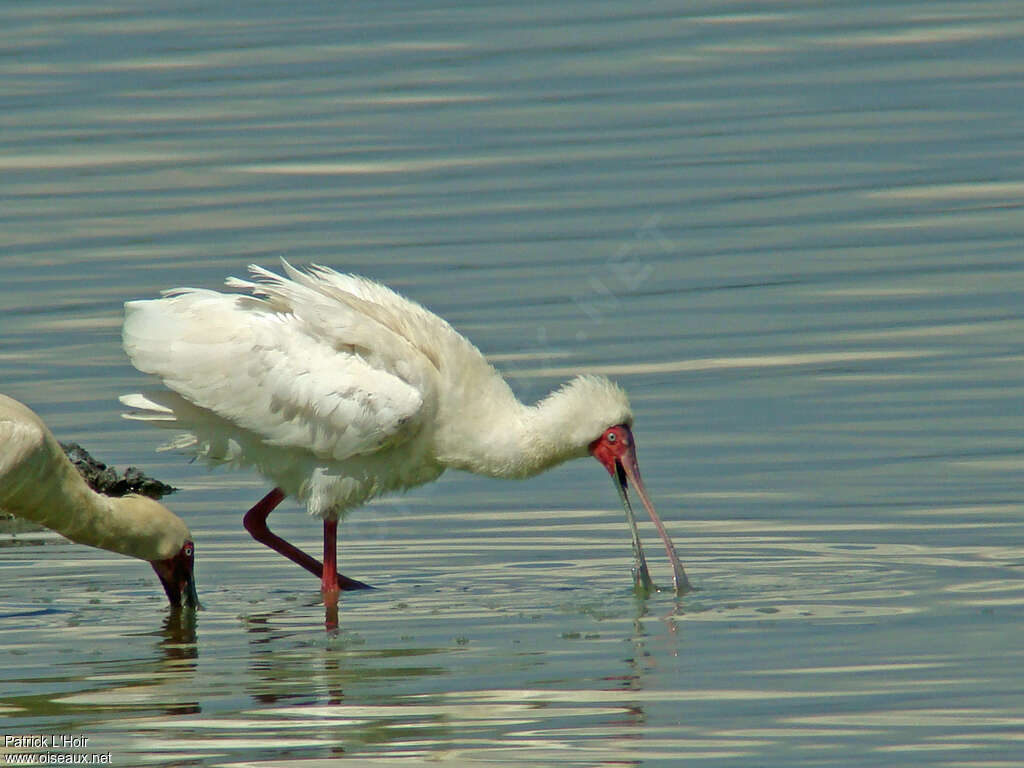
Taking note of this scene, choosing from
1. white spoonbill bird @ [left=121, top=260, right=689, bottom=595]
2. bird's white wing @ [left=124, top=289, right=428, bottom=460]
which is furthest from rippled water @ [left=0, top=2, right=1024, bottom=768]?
bird's white wing @ [left=124, top=289, right=428, bottom=460]

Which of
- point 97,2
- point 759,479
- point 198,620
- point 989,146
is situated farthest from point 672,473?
point 97,2

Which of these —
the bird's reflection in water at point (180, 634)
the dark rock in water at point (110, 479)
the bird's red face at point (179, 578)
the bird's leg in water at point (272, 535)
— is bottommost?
the bird's reflection in water at point (180, 634)

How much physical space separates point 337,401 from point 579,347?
13.7 feet

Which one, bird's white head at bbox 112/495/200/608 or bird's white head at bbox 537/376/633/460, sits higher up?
bird's white head at bbox 537/376/633/460

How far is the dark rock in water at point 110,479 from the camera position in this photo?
14219 millimetres

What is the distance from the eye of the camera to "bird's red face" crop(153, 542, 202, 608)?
497 inches

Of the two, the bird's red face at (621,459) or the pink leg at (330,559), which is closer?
the pink leg at (330,559)

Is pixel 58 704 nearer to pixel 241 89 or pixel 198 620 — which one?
pixel 198 620

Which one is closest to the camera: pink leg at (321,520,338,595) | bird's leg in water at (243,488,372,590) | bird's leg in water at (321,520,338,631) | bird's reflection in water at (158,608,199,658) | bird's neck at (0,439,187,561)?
bird's reflection in water at (158,608,199,658)

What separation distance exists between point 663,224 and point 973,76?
17.7ft

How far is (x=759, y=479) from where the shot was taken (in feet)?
46.1

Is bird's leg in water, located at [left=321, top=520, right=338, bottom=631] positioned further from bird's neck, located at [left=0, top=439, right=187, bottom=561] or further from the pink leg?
bird's neck, located at [left=0, top=439, right=187, bottom=561]

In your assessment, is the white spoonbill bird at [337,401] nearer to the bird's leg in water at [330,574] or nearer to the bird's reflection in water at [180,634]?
the bird's leg in water at [330,574]

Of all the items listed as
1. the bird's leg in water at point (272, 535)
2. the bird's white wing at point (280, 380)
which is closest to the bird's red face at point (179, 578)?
the bird's white wing at point (280, 380)
